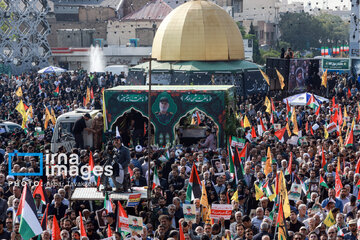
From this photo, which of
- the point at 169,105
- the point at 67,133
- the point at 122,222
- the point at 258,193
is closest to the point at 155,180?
the point at 258,193

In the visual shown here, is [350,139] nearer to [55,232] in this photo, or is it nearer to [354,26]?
[55,232]

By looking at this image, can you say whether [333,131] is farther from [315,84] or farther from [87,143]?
[315,84]

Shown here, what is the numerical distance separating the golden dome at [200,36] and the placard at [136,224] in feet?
102

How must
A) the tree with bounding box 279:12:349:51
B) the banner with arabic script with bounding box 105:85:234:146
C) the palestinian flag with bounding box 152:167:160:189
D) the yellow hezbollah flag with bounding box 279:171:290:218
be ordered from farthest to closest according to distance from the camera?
the tree with bounding box 279:12:349:51, the banner with arabic script with bounding box 105:85:234:146, the palestinian flag with bounding box 152:167:160:189, the yellow hezbollah flag with bounding box 279:171:290:218

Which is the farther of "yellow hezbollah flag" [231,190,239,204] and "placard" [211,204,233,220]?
"yellow hezbollah flag" [231,190,239,204]

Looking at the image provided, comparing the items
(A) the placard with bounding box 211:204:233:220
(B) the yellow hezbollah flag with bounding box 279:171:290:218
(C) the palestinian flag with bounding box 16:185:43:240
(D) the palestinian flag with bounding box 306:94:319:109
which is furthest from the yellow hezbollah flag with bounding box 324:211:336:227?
(D) the palestinian flag with bounding box 306:94:319:109

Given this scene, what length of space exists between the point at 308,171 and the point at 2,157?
24.2ft

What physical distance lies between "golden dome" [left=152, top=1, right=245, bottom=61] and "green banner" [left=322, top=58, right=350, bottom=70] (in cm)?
500

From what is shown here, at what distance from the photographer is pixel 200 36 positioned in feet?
147

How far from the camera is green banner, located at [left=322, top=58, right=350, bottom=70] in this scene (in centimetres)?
4722

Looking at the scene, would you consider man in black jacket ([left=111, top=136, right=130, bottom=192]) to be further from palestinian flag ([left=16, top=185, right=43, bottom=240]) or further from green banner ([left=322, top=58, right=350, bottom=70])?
green banner ([left=322, top=58, right=350, bottom=70])

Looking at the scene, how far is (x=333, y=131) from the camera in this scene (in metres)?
24.8

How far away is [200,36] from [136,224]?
31520mm

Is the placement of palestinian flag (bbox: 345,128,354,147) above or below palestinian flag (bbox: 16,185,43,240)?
below
